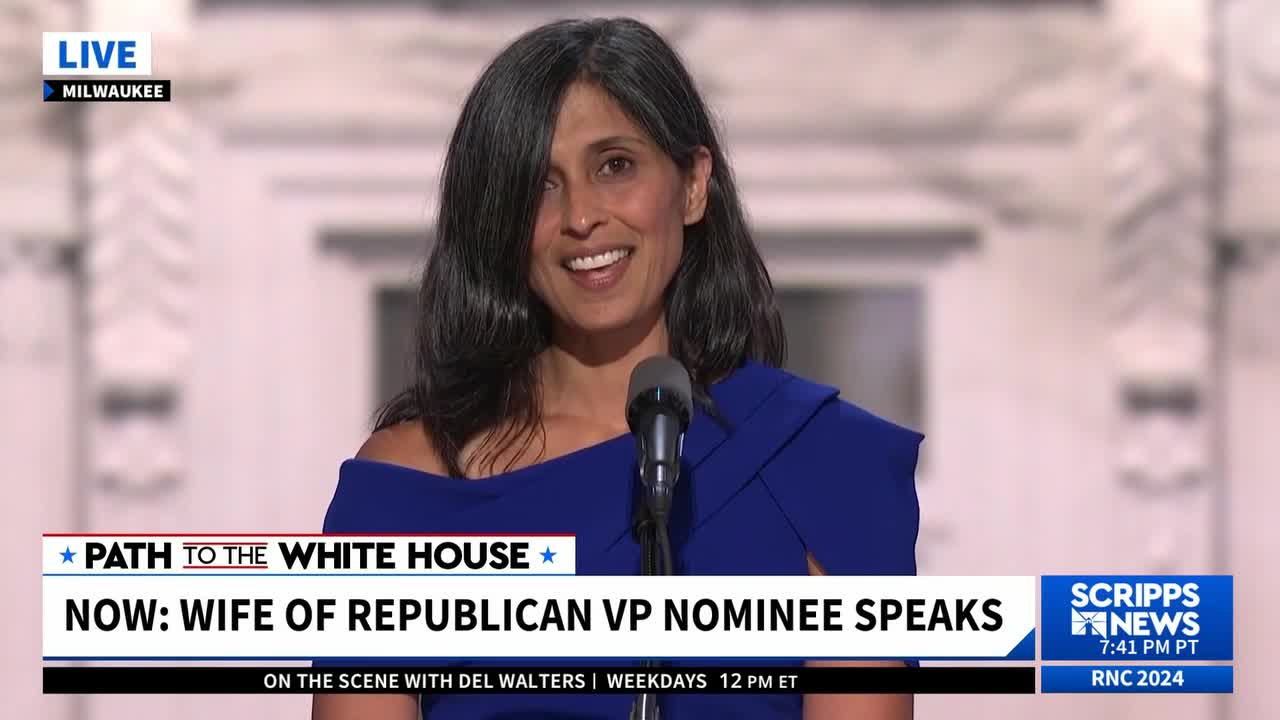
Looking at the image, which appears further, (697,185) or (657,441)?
(697,185)

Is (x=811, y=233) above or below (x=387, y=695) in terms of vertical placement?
above

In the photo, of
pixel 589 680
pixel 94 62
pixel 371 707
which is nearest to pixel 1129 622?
pixel 589 680

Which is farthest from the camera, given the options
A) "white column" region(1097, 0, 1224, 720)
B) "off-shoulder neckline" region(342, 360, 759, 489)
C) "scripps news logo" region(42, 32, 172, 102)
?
"white column" region(1097, 0, 1224, 720)

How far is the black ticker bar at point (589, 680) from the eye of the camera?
5.57 feet

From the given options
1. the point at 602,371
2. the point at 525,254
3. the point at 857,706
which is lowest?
the point at 857,706

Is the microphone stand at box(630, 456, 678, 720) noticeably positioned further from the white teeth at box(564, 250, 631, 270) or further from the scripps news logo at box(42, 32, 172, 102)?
the scripps news logo at box(42, 32, 172, 102)

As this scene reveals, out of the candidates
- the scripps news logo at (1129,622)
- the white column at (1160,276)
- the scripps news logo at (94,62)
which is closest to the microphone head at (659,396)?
the scripps news logo at (1129,622)

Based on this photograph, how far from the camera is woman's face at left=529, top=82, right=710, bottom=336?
171cm

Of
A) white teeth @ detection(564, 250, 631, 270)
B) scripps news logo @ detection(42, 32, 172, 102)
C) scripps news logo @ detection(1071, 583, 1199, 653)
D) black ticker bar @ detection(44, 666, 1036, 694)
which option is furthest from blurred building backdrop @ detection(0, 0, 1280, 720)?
white teeth @ detection(564, 250, 631, 270)

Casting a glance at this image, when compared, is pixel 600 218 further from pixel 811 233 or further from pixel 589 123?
pixel 811 233

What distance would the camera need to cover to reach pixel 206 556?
1.96 metres

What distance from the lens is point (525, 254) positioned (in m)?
1.76

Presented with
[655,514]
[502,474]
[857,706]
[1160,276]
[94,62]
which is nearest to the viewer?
[655,514]

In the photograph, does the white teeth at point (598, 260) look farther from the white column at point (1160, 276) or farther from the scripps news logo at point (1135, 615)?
the white column at point (1160, 276)
